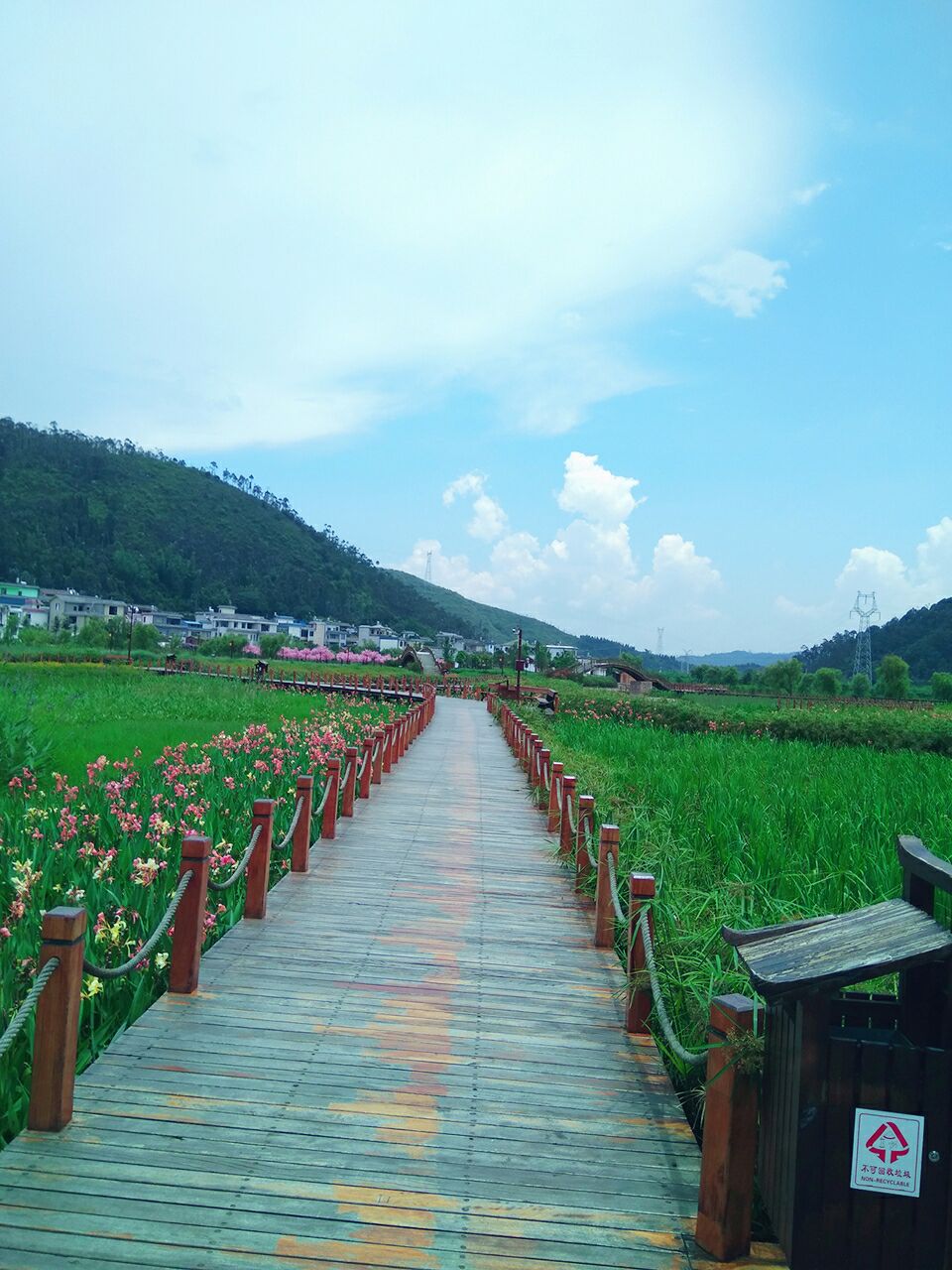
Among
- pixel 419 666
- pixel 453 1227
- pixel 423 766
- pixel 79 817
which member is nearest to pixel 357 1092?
pixel 453 1227

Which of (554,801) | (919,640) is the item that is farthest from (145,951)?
(919,640)

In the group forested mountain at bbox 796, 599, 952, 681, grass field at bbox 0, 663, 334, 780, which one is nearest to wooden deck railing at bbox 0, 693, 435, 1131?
grass field at bbox 0, 663, 334, 780

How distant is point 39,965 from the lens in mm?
3443

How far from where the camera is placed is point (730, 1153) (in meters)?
2.91

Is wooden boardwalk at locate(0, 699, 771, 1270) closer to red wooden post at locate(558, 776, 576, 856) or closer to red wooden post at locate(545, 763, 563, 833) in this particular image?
red wooden post at locate(558, 776, 576, 856)

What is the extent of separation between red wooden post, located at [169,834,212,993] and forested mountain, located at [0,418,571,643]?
10585 cm

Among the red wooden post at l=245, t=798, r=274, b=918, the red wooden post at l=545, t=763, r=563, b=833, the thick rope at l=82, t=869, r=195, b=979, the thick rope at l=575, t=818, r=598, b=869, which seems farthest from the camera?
the red wooden post at l=545, t=763, r=563, b=833

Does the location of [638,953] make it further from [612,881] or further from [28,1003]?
[28,1003]

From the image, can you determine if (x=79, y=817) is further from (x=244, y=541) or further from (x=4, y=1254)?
(x=244, y=541)

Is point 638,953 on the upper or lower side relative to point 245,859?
lower

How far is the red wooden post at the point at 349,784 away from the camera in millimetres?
10781

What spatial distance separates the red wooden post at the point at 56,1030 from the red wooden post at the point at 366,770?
8735 mm

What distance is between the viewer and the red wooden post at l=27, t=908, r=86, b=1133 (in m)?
3.37

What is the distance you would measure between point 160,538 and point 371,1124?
385 ft
